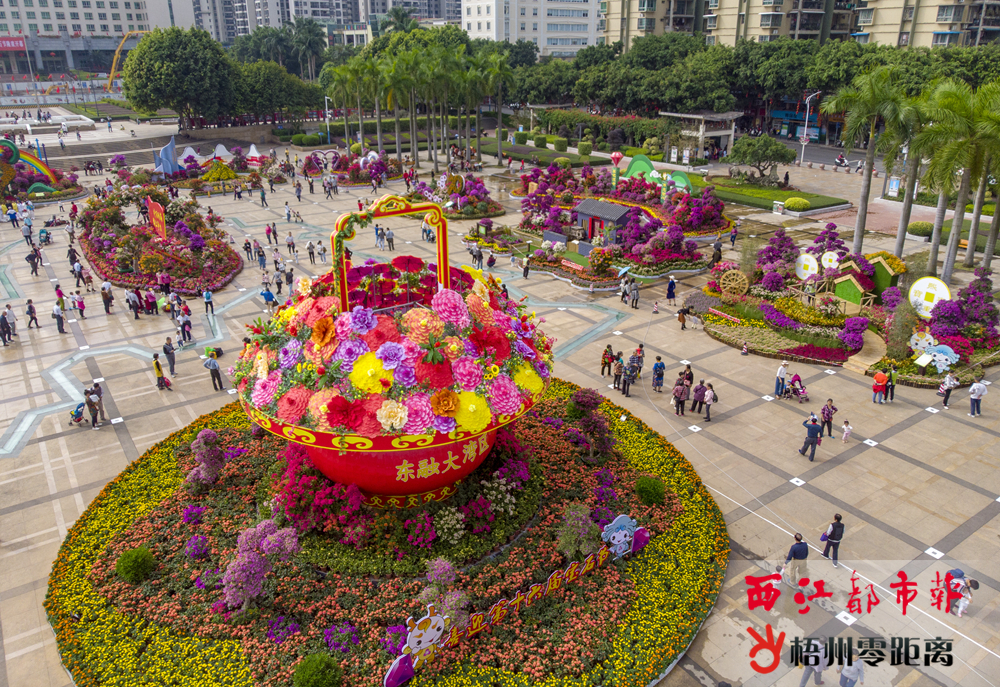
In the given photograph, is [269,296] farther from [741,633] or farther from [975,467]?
[975,467]

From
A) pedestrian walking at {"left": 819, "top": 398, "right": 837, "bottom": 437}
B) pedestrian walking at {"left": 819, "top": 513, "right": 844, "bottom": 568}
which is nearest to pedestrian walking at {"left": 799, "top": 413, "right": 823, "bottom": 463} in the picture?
pedestrian walking at {"left": 819, "top": 398, "right": 837, "bottom": 437}

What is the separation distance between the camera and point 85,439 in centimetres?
2180

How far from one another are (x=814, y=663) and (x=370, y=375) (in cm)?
987

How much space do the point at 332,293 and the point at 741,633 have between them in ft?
36.0

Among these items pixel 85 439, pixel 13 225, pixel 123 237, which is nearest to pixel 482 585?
pixel 85 439

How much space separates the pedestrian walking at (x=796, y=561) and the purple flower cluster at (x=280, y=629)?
1052cm

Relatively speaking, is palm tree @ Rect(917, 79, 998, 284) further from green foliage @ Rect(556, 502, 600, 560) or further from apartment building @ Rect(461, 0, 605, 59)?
apartment building @ Rect(461, 0, 605, 59)

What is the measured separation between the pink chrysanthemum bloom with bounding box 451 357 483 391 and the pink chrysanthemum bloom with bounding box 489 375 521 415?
0.35 m

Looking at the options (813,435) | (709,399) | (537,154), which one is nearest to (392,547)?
(709,399)

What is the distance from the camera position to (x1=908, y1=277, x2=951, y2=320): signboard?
27.1m

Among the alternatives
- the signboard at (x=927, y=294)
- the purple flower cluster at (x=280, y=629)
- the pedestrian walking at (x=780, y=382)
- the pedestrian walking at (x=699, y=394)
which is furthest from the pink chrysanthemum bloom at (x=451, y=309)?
the signboard at (x=927, y=294)

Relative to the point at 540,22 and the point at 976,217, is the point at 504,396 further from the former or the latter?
the point at 540,22

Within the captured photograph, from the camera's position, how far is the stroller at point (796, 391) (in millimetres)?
23562

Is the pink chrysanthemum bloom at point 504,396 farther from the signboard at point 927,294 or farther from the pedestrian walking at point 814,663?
the signboard at point 927,294
